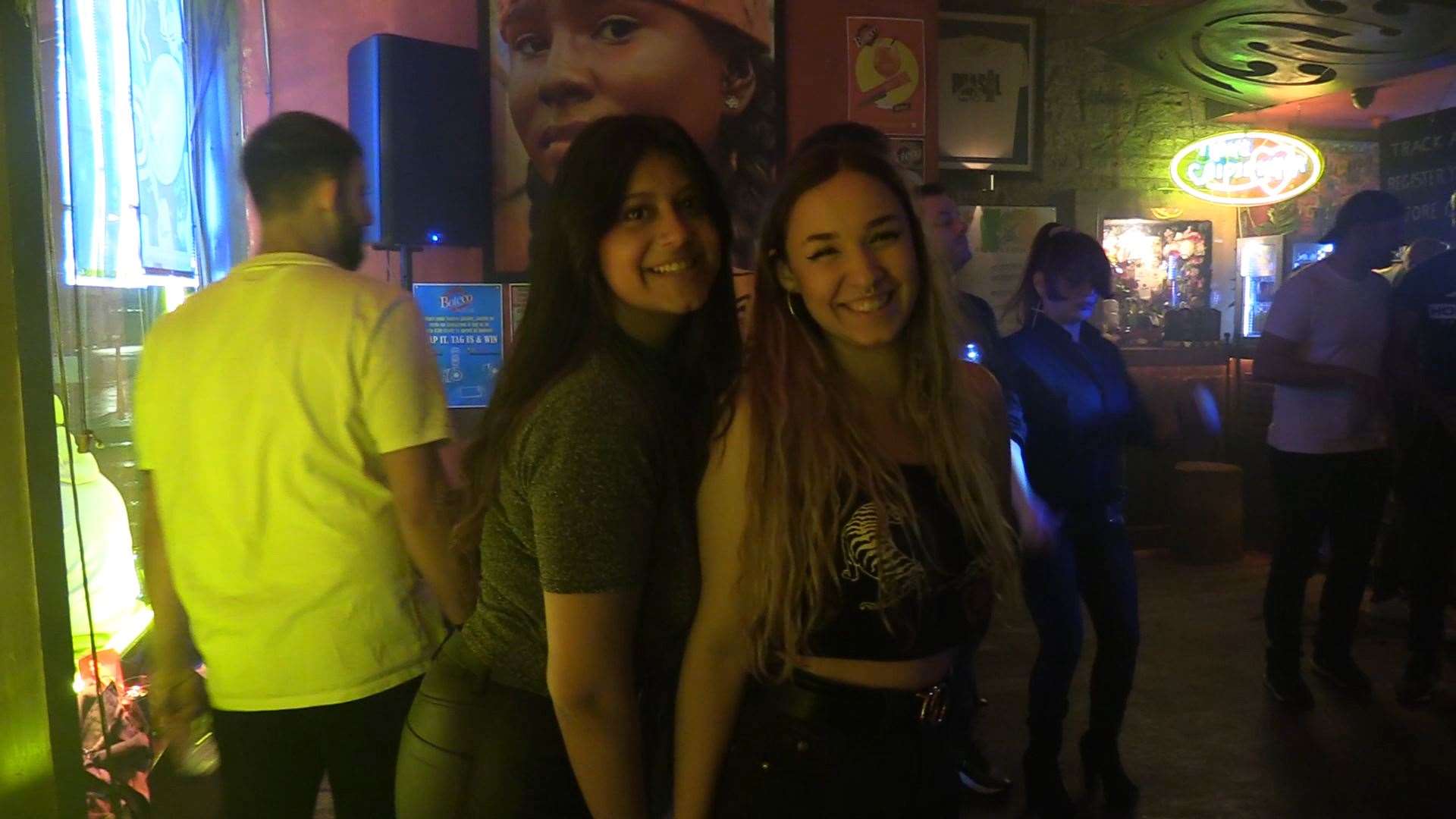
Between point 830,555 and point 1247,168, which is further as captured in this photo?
point 1247,168

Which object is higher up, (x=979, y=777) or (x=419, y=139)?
(x=419, y=139)

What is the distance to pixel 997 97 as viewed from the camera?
648 centimetres

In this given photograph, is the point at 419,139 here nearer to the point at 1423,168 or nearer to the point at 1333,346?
the point at 1333,346

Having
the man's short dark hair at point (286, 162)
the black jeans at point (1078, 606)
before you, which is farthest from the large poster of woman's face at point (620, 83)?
the man's short dark hair at point (286, 162)

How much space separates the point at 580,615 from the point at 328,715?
0.75 meters

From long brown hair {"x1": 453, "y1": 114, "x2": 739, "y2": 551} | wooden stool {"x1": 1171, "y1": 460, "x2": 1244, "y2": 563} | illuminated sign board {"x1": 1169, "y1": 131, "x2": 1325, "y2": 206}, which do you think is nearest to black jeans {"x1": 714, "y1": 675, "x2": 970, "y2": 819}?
long brown hair {"x1": 453, "y1": 114, "x2": 739, "y2": 551}

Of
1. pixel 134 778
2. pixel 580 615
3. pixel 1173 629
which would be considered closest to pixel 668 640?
pixel 580 615

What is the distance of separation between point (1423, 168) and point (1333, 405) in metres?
2.95

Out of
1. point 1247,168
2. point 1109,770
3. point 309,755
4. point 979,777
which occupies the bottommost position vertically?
point 979,777

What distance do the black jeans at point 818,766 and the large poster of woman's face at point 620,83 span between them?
3.41 m

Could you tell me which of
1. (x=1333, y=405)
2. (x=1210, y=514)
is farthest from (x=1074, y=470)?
(x=1210, y=514)

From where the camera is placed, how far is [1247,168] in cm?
672

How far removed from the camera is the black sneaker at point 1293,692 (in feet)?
12.4

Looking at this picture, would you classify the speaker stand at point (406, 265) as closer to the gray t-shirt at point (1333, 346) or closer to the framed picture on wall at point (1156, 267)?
the gray t-shirt at point (1333, 346)
